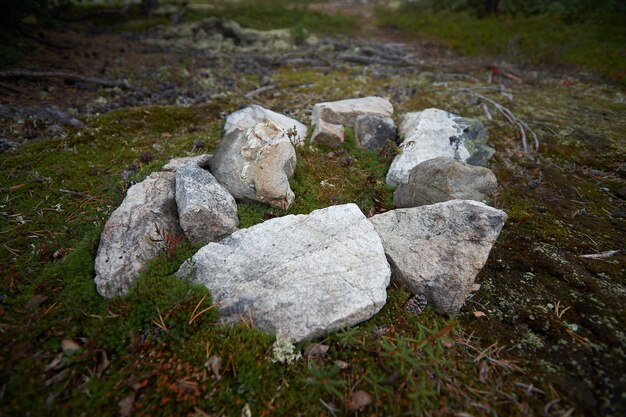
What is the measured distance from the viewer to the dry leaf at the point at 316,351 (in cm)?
328

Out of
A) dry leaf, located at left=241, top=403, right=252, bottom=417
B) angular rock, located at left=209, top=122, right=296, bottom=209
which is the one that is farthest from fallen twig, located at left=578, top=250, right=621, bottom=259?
dry leaf, located at left=241, top=403, right=252, bottom=417

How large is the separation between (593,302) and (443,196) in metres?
2.21

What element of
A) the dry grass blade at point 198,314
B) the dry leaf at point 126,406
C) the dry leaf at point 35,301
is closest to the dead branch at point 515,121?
the dry grass blade at point 198,314

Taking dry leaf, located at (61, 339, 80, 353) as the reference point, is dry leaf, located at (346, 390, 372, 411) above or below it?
below

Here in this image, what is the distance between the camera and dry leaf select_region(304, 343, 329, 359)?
10.8 feet

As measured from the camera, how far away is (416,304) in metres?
3.80

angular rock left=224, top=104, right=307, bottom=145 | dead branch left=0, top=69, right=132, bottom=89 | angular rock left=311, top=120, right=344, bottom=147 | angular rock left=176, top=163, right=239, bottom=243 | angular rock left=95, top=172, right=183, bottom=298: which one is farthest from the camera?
dead branch left=0, top=69, right=132, bottom=89

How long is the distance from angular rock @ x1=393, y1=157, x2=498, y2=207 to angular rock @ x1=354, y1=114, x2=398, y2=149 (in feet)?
6.37

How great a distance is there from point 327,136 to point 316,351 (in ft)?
15.0

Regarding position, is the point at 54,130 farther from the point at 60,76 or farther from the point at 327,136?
the point at 327,136

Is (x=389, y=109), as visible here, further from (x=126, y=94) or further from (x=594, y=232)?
(x=126, y=94)

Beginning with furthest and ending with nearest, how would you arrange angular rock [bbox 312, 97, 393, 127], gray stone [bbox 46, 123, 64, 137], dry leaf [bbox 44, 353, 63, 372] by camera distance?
angular rock [bbox 312, 97, 393, 127] → gray stone [bbox 46, 123, 64, 137] → dry leaf [bbox 44, 353, 63, 372]

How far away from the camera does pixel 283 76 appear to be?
12219mm

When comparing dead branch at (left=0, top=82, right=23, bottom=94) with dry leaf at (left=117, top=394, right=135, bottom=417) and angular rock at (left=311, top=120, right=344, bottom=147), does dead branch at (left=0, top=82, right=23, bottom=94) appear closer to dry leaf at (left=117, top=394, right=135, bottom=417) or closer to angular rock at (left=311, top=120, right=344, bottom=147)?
angular rock at (left=311, top=120, right=344, bottom=147)
